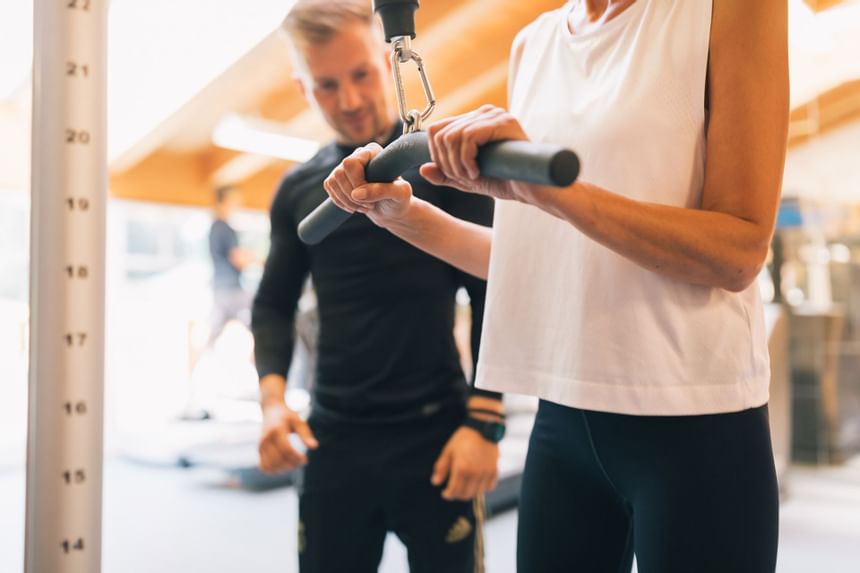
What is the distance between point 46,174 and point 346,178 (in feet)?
1.00

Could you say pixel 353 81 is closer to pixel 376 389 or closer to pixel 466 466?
pixel 376 389

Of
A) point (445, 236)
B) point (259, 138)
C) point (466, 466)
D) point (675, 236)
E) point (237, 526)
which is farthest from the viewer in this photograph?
point (259, 138)

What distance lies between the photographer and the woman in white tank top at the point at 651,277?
73 centimetres

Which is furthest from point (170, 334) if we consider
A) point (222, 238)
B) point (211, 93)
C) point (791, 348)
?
point (791, 348)

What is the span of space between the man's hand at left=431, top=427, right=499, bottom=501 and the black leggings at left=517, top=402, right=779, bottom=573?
374mm

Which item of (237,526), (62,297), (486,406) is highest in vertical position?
(62,297)

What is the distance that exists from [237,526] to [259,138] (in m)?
3.29

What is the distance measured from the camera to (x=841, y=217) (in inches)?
187

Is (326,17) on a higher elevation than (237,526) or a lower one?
higher

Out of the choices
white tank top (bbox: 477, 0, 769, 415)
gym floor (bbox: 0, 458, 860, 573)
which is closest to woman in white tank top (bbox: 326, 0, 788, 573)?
white tank top (bbox: 477, 0, 769, 415)

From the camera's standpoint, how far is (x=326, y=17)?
136cm

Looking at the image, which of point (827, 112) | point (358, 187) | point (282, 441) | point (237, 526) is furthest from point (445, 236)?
point (827, 112)

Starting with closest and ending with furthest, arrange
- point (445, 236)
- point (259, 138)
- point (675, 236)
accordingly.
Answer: point (675, 236) → point (445, 236) → point (259, 138)

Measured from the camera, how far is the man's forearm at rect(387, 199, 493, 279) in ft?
3.23
